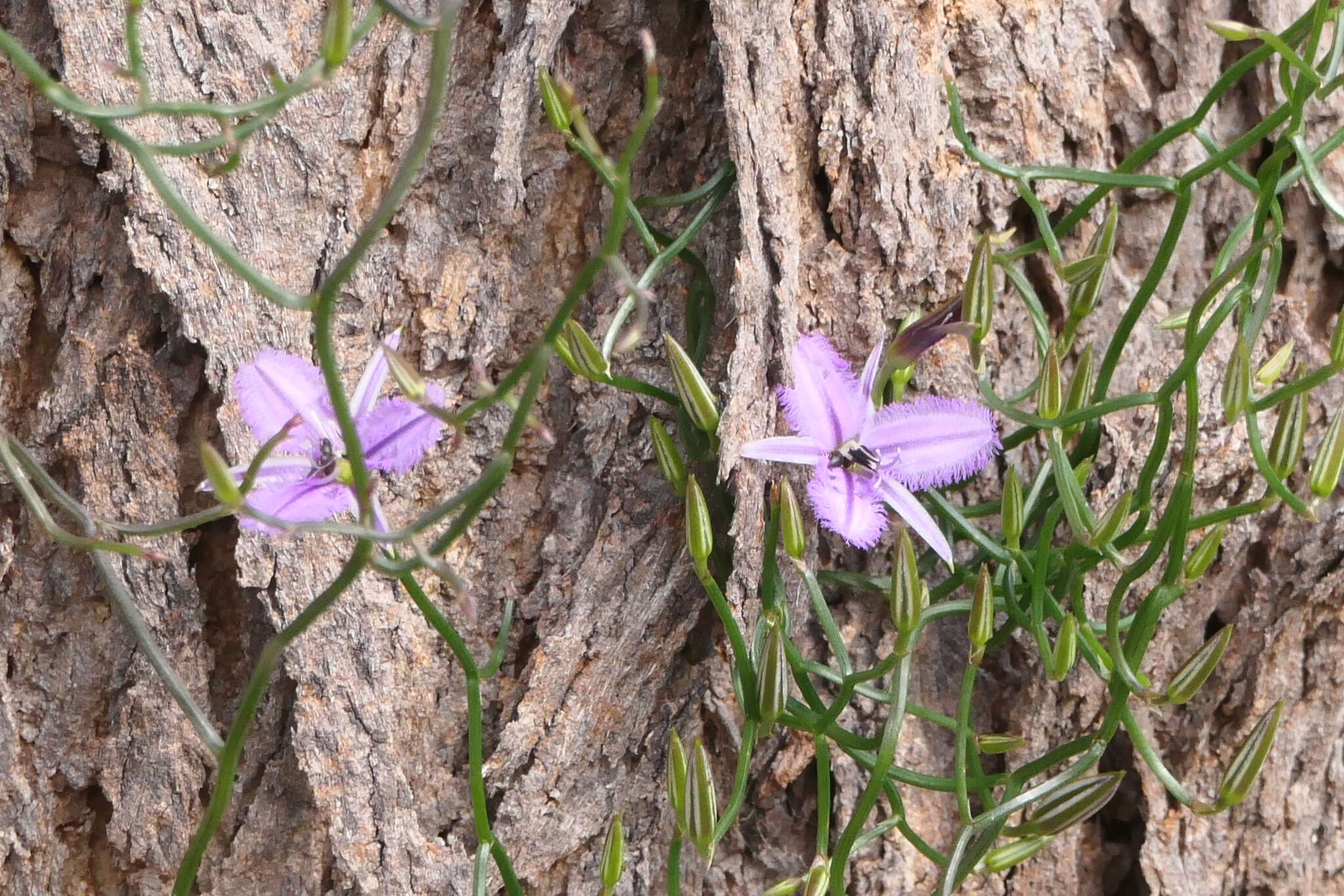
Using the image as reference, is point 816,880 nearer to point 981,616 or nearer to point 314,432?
point 981,616

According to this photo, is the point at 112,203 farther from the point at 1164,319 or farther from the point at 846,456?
the point at 1164,319

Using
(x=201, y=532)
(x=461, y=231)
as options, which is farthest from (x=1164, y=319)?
A: (x=201, y=532)

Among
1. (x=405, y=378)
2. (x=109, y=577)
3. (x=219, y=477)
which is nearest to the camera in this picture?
(x=219, y=477)

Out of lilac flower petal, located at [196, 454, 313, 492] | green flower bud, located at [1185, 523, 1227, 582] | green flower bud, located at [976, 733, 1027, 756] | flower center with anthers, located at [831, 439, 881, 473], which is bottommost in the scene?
green flower bud, located at [976, 733, 1027, 756]

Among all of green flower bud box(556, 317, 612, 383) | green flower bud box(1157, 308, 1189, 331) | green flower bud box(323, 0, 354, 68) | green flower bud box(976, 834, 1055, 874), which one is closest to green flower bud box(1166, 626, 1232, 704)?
green flower bud box(976, 834, 1055, 874)

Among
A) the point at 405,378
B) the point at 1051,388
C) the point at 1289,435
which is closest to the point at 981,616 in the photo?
the point at 1051,388

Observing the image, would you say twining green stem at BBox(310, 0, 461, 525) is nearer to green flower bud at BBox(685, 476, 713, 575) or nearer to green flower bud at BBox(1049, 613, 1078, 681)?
green flower bud at BBox(685, 476, 713, 575)
